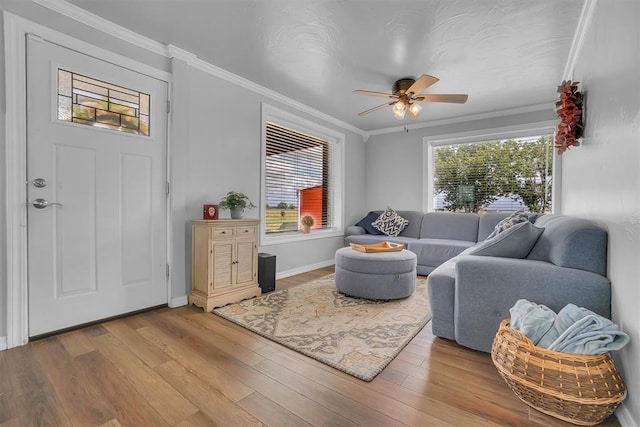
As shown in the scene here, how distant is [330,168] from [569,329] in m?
4.18

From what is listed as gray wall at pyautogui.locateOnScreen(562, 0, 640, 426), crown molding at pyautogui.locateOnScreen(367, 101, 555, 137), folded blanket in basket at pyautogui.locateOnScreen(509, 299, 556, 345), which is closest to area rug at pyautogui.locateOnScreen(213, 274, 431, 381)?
folded blanket in basket at pyautogui.locateOnScreen(509, 299, 556, 345)

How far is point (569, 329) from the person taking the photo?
1.34 meters

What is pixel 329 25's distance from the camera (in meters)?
2.34

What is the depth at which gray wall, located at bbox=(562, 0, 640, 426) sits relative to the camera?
122 cm

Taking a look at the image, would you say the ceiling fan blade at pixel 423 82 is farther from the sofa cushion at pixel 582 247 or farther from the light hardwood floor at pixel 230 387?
the light hardwood floor at pixel 230 387

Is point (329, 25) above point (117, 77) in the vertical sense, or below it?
above

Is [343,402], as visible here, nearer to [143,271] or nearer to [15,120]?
[143,271]

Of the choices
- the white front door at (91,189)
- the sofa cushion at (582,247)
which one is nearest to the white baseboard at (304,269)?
the white front door at (91,189)

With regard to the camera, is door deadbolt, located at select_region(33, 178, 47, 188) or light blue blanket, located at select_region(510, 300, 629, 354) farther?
door deadbolt, located at select_region(33, 178, 47, 188)

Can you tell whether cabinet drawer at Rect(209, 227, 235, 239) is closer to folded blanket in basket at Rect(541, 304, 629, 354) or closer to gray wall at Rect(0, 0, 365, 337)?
gray wall at Rect(0, 0, 365, 337)

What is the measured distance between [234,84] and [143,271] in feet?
7.29

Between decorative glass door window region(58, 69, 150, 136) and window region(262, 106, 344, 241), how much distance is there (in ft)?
4.73

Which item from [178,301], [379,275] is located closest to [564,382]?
[379,275]

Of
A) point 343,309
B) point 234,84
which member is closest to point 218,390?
point 343,309
